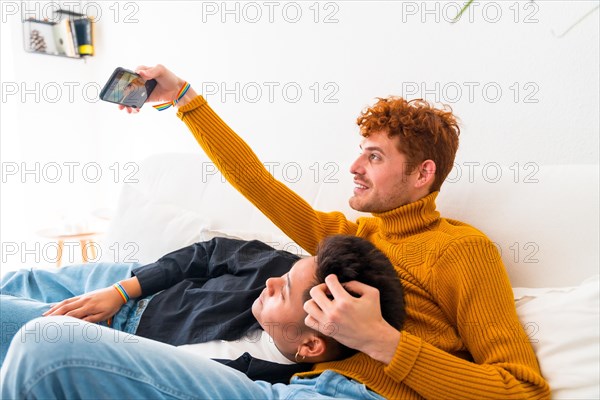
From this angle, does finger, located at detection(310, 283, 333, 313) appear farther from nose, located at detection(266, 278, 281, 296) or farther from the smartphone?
the smartphone

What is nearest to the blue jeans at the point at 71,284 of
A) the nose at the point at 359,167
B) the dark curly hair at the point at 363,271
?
the dark curly hair at the point at 363,271

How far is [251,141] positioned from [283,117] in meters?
0.22

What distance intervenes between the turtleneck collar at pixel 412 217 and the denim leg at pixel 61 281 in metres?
0.74

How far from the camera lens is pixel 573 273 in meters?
1.22

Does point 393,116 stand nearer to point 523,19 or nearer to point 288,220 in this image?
point 288,220

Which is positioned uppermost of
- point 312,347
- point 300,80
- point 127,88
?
point 300,80

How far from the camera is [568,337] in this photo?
1.03 meters

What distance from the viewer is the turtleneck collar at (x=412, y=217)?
4.32 ft

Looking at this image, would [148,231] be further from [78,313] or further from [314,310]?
[314,310]

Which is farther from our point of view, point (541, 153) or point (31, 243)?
point (31, 243)

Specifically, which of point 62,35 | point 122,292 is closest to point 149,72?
point 122,292

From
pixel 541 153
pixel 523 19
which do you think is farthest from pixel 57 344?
pixel 523 19

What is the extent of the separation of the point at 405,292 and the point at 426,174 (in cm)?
31

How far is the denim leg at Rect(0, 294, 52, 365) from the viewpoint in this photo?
1158mm
